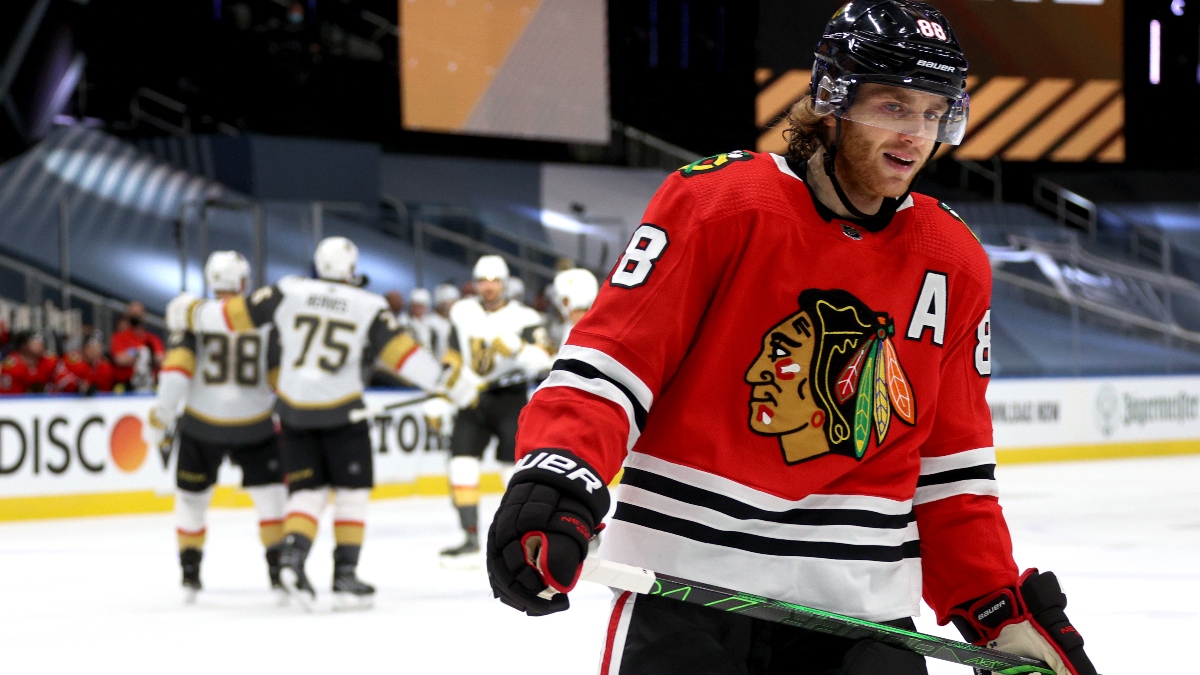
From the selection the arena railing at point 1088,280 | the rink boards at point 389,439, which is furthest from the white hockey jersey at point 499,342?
the arena railing at point 1088,280

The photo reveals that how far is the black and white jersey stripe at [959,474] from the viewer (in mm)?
1940

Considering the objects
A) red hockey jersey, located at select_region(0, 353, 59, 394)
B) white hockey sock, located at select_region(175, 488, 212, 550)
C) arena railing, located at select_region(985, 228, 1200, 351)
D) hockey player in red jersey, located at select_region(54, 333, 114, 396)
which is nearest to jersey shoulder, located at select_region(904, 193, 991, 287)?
white hockey sock, located at select_region(175, 488, 212, 550)

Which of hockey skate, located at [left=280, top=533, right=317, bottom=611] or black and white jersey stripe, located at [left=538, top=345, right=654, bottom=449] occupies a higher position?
black and white jersey stripe, located at [left=538, top=345, right=654, bottom=449]

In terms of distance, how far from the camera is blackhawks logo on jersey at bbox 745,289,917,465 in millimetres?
1719

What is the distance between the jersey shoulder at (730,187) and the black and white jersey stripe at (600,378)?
0.69 ft

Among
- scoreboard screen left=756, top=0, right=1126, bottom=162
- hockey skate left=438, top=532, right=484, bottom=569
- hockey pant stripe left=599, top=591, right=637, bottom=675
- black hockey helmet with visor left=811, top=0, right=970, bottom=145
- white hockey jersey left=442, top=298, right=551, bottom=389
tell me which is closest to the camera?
hockey pant stripe left=599, top=591, right=637, bottom=675

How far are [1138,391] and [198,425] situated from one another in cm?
913

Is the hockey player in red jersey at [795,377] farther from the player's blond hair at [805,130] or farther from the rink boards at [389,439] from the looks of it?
the rink boards at [389,439]

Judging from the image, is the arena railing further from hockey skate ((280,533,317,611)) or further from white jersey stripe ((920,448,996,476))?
white jersey stripe ((920,448,996,476))

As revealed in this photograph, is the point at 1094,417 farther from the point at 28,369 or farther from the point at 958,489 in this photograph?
the point at 958,489

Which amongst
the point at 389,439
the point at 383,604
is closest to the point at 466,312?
the point at 383,604

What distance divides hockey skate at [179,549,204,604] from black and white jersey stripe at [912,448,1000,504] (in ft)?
15.5

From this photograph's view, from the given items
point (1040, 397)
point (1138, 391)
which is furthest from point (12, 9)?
point (1138, 391)

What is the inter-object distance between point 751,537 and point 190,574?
15.8ft
